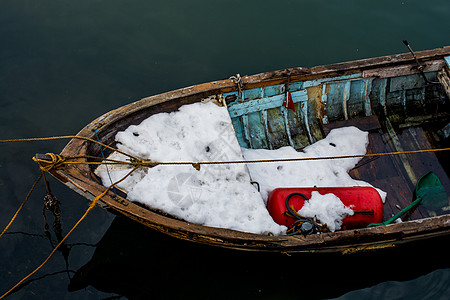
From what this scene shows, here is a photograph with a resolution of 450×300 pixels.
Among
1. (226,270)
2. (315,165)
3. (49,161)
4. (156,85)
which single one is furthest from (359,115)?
(49,161)

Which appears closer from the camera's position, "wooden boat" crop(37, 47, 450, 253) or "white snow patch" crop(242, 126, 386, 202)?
"wooden boat" crop(37, 47, 450, 253)

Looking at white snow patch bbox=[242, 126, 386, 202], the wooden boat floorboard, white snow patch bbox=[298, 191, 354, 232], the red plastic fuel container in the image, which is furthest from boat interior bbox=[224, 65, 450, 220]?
→ white snow patch bbox=[298, 191, 354, 232]

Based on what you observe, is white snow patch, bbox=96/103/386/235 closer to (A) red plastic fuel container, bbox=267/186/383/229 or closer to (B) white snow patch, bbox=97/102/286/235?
(B) white snow patch, bbox=97/102/286/235

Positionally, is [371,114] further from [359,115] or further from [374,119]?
[359,115]

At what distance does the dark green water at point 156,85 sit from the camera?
6.07 m

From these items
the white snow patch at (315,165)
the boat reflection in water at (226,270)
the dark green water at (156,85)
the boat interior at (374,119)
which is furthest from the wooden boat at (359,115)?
the dark green water at (156,85)

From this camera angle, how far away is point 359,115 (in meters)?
7.64

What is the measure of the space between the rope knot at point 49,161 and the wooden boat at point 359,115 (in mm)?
435

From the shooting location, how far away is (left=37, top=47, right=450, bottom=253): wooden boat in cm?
556

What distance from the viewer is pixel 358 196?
225 inches

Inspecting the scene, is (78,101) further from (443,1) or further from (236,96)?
(443,1)

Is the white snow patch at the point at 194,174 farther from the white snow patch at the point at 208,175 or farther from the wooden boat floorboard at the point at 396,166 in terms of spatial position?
the wooden boat floorboard at the point at 396,166

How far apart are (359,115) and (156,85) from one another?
4.28 m

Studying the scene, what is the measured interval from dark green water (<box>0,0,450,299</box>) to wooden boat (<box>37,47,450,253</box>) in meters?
0.95
